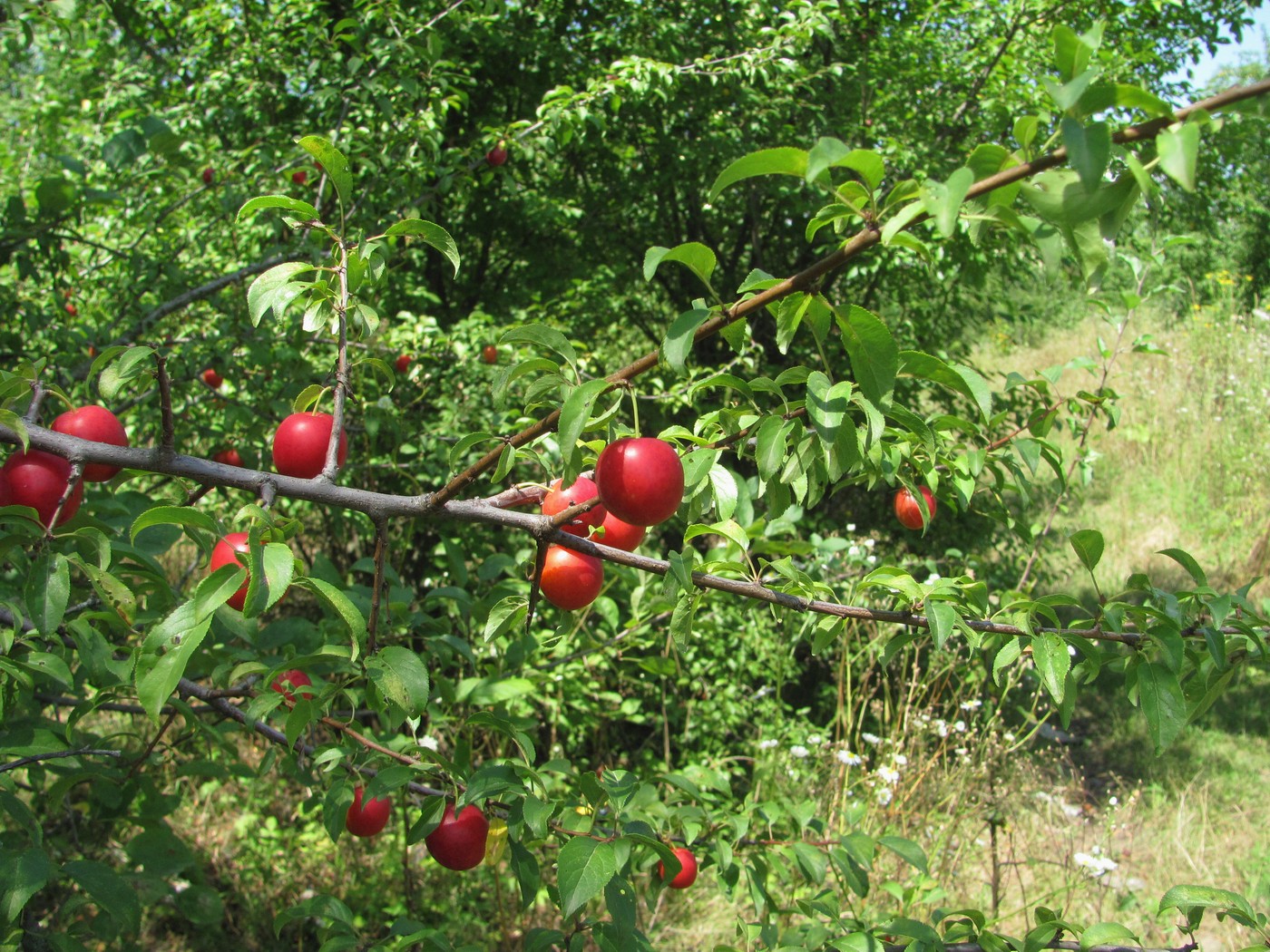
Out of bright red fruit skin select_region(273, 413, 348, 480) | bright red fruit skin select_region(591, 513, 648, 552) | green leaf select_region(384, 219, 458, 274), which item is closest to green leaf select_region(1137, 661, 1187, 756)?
bright red fruit skin select_region(591, 513, 648, 552)

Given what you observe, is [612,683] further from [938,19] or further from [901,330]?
[938,19]

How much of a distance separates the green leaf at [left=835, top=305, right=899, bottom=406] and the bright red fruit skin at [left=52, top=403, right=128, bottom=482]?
0.81 metres

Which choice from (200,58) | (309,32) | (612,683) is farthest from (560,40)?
(612,683)

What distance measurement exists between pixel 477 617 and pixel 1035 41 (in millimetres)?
4442

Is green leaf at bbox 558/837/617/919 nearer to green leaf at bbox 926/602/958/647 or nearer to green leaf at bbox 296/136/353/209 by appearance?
green leaf at bbox 926/602/958/647

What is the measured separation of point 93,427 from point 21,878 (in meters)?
0.50

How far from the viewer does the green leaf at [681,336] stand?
672 mm

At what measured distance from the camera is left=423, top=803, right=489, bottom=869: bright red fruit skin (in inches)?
45.3

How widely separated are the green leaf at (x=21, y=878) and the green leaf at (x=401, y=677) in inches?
19.6

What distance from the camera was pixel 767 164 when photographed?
61 centimetres

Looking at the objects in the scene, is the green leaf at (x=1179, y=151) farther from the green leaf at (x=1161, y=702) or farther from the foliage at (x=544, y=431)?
the green leaf at (x=1161, y=702)

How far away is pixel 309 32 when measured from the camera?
312 centimetres

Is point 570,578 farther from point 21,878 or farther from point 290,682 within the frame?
point 21,878

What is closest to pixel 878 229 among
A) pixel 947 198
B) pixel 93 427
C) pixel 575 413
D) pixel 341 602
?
pixel 947 198
